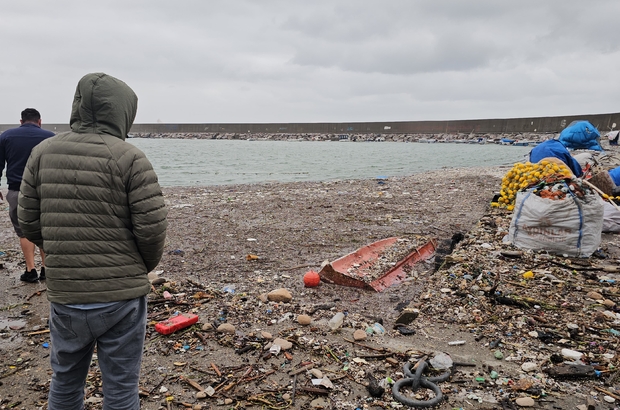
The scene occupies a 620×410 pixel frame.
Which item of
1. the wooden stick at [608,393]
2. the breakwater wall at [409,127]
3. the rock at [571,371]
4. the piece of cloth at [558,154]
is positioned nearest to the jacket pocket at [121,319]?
the rock at [571,371]

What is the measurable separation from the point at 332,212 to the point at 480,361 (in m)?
6.70

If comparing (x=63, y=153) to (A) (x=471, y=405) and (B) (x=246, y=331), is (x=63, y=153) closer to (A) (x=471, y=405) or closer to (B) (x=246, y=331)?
(B) (x=246, y=331)

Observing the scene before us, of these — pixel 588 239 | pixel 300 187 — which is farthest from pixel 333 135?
pixel 588 239

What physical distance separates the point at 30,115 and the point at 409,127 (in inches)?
2494

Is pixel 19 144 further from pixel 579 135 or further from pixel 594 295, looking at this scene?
pixel 579 135

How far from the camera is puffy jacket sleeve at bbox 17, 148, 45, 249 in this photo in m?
1.94

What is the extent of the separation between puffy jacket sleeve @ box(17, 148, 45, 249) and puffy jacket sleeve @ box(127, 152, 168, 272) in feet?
1.58

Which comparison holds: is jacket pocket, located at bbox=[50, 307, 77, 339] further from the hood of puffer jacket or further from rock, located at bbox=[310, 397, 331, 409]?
rock, located at bbox=[310, 397, 331, 409]

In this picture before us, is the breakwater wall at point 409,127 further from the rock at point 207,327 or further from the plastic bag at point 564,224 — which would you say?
the rock at point 207,327

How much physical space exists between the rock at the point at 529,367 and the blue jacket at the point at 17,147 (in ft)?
16.7

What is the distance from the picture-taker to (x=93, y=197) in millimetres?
1854

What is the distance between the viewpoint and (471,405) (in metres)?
2.59

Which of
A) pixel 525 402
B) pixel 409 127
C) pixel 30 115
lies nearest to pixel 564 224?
pixel 525 402

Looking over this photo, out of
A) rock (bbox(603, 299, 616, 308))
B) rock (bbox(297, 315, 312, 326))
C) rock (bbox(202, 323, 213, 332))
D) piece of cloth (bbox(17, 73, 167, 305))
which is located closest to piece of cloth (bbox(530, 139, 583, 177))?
rock (bbox(603, 299, 616, 308))
